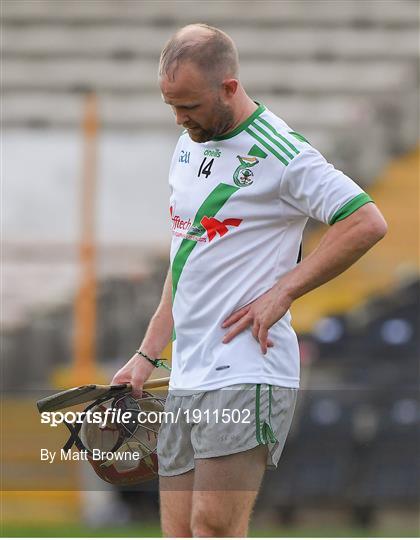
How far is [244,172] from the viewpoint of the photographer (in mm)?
2568

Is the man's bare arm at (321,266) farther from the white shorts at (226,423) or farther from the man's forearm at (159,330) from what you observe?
the man's forearm at (159,330)

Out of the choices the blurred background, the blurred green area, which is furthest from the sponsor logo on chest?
the blurred green area

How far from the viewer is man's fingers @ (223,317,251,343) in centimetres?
254

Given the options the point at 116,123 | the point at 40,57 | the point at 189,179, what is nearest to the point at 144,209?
the point at 116,123

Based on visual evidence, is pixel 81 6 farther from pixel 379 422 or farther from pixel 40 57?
pixel 379 422

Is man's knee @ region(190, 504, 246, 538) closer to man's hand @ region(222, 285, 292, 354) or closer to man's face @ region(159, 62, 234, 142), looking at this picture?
man's hand @ region(222, 285, 292, 354)

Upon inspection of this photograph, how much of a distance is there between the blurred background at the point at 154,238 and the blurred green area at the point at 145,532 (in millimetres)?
22

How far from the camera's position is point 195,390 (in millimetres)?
2578

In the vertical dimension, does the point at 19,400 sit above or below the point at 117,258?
below

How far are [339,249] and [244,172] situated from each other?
25 centimetres

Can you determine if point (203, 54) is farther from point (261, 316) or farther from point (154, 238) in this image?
point (154, 238)

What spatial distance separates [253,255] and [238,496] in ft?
1.55

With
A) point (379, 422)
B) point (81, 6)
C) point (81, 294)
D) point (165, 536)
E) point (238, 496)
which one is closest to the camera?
point (238, 496)

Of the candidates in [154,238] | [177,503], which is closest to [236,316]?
[177,503]
